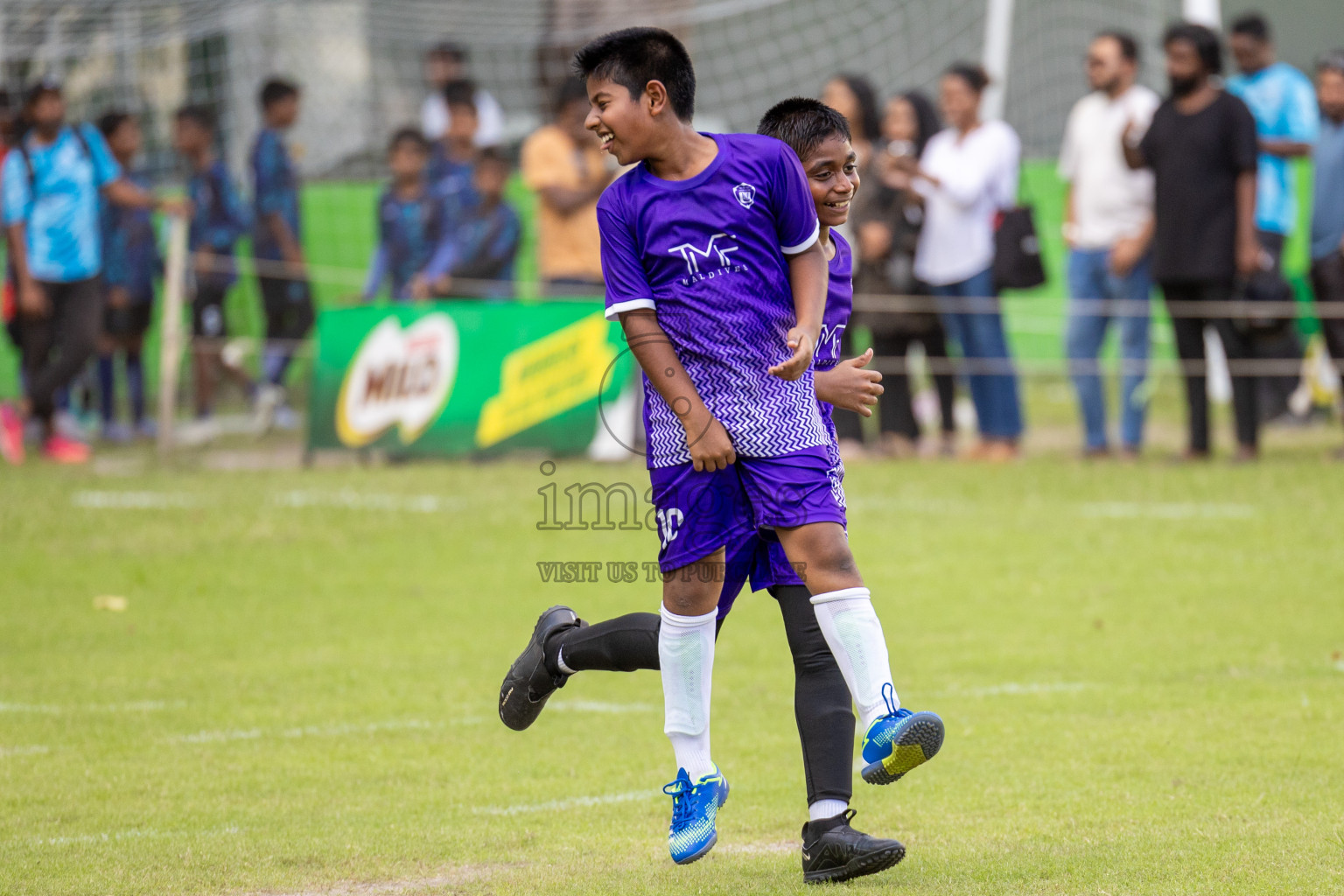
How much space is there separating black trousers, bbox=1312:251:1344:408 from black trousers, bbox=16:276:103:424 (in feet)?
31.3

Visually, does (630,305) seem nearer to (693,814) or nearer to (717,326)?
(717,326)

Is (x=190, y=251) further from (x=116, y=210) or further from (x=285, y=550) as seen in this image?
(x=285, y=550)

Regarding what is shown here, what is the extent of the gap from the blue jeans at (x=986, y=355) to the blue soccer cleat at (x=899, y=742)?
353 inches

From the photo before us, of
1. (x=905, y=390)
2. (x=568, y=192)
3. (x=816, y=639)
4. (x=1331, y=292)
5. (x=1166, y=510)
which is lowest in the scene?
(x=1166, y=510)

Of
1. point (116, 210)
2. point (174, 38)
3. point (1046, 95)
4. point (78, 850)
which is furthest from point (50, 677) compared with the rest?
point (1046, 95)

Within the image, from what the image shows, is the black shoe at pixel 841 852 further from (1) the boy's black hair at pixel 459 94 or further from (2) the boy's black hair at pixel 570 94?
(1) the boy's black hair at pixel 459 94

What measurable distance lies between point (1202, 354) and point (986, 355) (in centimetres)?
156

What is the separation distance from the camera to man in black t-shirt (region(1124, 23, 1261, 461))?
1173cm

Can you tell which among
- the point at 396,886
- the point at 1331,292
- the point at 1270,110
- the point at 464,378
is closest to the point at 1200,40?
the point at 1270,110

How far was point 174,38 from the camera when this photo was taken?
1653cm

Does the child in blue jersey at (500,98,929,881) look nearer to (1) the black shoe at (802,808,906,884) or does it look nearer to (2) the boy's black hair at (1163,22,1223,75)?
(1) the black shoe at (802,808,906,884)

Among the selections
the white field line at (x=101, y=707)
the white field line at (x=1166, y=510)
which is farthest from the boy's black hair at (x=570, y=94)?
the white field line at (x=101, y=707)

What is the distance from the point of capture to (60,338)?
1407 cm

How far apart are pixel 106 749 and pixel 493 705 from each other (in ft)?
4.51
